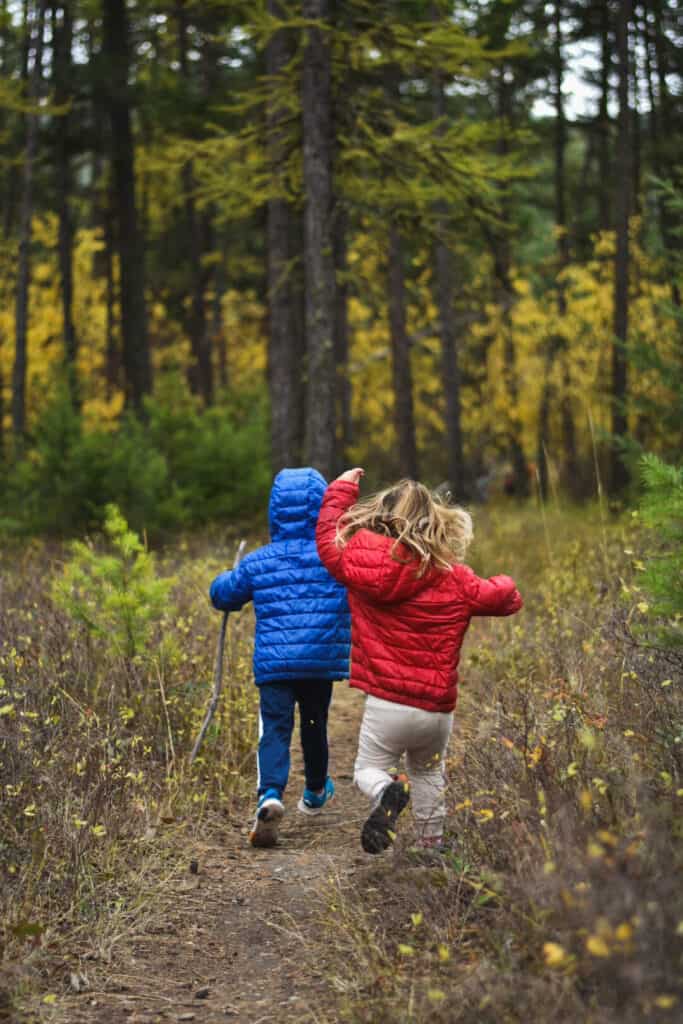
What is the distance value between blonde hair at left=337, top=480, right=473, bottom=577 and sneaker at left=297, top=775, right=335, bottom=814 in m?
1.71

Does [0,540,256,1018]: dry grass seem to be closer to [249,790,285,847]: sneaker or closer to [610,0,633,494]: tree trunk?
[249,790,285,847]: sneaker

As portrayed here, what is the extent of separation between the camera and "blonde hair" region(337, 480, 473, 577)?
4.65 m

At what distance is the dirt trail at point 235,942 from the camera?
3756 mm

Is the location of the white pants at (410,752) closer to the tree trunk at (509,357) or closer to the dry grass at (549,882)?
the dry grass at (549,882)

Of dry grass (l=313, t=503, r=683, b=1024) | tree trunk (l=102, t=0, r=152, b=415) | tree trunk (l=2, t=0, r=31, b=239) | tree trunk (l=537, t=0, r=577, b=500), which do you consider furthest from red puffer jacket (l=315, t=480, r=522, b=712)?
tree trunk (l=537, t=0, r=577, b=500)

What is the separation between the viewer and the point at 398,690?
4.63 metres

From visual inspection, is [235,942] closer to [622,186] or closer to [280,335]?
[280,335]

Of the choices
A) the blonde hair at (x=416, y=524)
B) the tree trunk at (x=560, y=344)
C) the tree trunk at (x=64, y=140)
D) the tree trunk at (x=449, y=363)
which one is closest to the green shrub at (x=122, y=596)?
the blonde hair at (x=416, y=524)

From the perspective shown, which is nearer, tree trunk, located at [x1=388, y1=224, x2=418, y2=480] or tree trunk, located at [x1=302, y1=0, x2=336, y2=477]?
tree trunk, located at [x1=302, y1=0, x2=336, y2=477]

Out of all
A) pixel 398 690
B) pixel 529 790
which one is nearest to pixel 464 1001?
pixel 529 790

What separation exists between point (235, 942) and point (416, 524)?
1.77 meters

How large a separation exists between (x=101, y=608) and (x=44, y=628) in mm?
355

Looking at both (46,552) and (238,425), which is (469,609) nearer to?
(46,552)

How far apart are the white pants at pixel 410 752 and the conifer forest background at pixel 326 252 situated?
266cm
